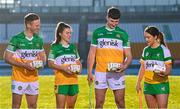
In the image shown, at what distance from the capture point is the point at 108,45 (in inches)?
270

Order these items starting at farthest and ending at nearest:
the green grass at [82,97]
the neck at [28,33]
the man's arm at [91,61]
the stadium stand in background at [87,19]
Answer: the stadium stand in background at [87,19] → the green grass at [82,97] → the man's arm at [91,61] → the neck at [28,33]

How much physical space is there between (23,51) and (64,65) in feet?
2.49

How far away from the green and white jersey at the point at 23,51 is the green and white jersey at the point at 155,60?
77.8 inches

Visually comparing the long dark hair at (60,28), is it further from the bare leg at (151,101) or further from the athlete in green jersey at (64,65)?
the bare leg at (151,101)

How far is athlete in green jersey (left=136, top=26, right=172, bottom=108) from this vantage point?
647cm

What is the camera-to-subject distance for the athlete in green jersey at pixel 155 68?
255 inches

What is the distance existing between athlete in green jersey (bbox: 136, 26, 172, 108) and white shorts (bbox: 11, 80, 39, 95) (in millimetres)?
1993

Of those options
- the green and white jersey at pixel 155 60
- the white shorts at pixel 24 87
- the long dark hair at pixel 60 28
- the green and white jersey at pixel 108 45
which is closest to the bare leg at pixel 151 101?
the green and white jersey at pixel 155 60

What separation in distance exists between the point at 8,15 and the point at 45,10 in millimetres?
5185

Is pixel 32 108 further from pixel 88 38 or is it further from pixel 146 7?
pixel 146 7

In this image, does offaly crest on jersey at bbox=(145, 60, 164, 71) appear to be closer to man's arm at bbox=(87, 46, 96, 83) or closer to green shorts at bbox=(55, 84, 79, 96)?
man's arm at bbox=(87, 46, 96, 83)

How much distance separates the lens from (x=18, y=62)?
6363mm

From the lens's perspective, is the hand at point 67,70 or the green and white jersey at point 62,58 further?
the green and white jersey at point 62,58

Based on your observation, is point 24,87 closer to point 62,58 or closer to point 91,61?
point 62,58
